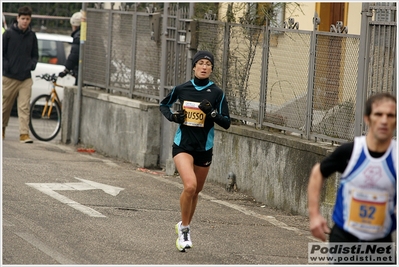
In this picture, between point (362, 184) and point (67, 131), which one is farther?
point (67, 131)

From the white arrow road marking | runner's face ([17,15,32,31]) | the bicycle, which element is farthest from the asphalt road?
the bicycle

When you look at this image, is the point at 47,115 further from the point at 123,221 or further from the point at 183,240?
the point at 183,240

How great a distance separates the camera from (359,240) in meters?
5.65

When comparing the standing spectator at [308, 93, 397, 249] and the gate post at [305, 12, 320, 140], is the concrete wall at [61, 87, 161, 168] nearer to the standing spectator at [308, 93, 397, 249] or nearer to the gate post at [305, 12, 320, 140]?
the gate post at [305, 12, 320, 140]

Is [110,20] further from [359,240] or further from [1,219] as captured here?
[359,240]

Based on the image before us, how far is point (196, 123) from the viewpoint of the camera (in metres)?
8.91

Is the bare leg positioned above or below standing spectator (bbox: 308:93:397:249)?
below

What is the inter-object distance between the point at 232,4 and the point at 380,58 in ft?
13.0

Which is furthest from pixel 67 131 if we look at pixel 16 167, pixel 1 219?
pixel 1 219

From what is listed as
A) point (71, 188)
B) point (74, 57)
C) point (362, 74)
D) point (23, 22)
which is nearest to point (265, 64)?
point (362, 74)

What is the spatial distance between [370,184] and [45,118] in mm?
12498

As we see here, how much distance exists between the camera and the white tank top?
5.57 meters

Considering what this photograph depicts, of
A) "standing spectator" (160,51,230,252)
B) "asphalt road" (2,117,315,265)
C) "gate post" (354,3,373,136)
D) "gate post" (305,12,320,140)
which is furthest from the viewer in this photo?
"gate post" (305,12,320,140)

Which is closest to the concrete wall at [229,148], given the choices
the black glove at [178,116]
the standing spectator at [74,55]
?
the standing spectator at [74,55]
